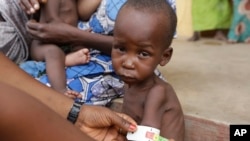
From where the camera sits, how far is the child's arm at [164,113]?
1938mm

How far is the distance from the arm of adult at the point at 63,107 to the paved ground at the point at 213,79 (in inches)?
20.7

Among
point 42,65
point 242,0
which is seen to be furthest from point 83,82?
point 242,0

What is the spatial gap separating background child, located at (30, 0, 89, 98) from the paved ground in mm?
521

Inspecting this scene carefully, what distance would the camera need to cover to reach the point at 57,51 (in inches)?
95.1

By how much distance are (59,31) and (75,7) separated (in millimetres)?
161

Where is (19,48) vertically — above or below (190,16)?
above

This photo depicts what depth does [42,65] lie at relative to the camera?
7.97 feet

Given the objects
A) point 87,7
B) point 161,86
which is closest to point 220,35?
point 87,7

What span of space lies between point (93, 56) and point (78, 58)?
95mm

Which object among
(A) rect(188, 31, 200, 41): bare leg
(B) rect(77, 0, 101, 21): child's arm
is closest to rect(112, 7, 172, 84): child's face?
(B) rect(77, 0, 101, 21): child's arm

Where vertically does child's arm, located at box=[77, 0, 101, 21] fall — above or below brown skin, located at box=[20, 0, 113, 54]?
above

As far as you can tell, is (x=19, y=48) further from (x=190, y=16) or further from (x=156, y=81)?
(x=190, y=16)

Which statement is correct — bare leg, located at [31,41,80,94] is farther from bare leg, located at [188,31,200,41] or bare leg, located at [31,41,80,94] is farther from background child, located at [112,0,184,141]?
bare leg, located at [188,31,200,41]

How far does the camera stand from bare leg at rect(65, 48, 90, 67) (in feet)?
7.85
